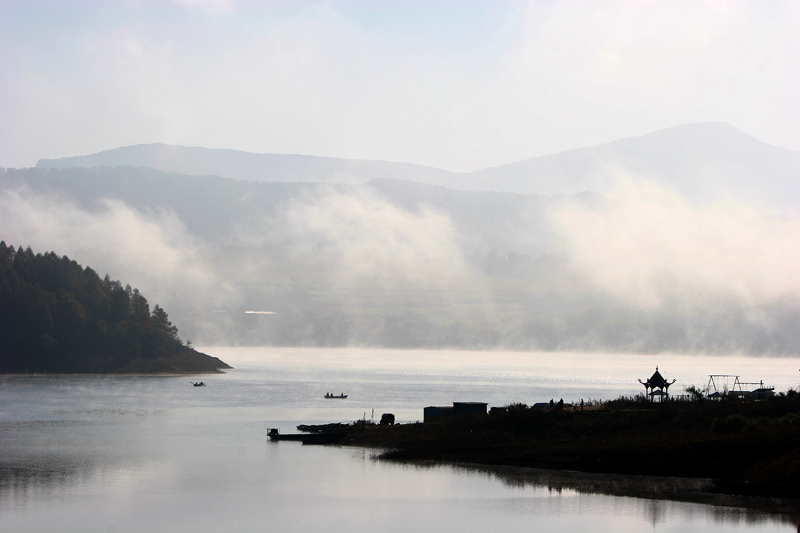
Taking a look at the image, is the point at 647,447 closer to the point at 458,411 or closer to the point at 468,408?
the point at 468,408

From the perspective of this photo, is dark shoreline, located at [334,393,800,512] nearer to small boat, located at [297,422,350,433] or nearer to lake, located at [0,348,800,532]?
lake, located at [0,348,800,532]

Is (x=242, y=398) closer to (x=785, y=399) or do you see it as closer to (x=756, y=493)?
(x=785, y=399)

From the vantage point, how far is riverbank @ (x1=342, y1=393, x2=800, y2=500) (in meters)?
56.3

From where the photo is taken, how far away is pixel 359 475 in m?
64.2

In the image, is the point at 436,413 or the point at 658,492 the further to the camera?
the point at 436,413

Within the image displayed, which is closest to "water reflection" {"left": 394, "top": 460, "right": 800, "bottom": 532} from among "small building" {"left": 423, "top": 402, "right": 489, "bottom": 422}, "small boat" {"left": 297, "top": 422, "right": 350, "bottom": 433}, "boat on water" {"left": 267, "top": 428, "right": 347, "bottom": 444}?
"small building" {"left": 423, "top": 402, "right": 489, "bottom": 422}

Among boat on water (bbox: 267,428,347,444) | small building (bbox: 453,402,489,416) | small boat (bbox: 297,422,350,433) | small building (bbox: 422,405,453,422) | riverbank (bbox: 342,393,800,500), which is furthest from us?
small boat (bbox: 297,422,350,433)

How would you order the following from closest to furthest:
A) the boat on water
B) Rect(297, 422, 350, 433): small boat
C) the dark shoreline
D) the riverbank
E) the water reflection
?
the water reflection → the dark shoreline → the riverbank → the boat on water → Rect(297, 422, 350, 433): small boat

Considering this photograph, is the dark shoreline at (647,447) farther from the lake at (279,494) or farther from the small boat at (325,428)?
the small boat at (325,428)

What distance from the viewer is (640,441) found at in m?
64.3

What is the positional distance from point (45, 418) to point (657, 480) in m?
92.5

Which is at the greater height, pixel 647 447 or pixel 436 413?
pixel 647 447

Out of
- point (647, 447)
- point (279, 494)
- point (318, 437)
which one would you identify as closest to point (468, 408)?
point (318, 437)

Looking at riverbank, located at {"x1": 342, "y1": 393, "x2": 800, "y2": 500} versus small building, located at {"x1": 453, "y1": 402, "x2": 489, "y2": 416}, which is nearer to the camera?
riverbank, located at {"x1": 342, "y1": 393, "x2": 800, "y2": 500}
